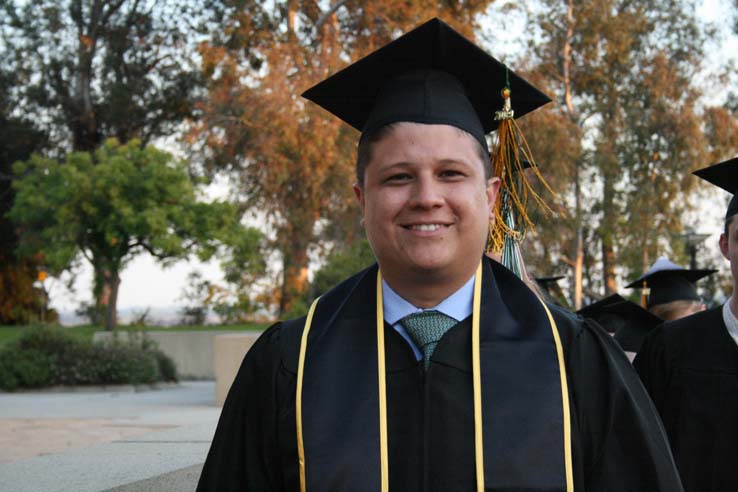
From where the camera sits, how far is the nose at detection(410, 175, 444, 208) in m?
2.17

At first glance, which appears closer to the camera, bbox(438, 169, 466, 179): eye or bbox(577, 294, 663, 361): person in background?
bbox(438, 169, 466, 179): eye

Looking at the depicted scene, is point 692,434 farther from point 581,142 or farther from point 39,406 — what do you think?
point 581,142

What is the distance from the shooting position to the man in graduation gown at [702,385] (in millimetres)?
3643

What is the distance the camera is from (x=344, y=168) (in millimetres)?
26828

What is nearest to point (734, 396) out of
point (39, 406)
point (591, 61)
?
point (39, 406)

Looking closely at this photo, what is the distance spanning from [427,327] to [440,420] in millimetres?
235

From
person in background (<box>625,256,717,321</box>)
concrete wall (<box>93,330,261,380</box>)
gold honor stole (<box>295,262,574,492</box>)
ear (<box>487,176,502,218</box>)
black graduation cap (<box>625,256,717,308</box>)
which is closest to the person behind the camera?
gold honor stole (<box>295,262,574,492</box>)

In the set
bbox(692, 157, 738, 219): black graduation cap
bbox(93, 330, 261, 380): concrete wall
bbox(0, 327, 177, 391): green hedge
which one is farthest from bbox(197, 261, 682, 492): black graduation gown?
bbox(93, 330, 261, 380): concrete wall

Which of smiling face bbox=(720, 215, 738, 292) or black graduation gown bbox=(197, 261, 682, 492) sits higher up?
smiling face bbox=(720, 215, 738, 292)

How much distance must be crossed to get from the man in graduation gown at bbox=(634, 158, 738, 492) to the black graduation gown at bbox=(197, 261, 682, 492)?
5.27 ft

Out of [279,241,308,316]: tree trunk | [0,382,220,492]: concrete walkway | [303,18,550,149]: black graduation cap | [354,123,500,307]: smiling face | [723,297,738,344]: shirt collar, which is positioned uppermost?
[279,241,308,316]: tree trunk

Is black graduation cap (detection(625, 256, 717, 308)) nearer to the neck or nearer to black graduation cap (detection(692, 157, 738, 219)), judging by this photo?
black graduation cap (detection(692, 157, 738, 219))

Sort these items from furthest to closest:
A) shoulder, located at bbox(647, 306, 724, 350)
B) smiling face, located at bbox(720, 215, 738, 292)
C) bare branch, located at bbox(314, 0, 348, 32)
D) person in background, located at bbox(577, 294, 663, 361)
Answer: bare branch, located at bbox(314, 0, 348, 32)
person in background, located at bbox(577, 294, 663, 361)
shoulder, located at bbox(647, 306, 724, 350)
smiling face, located at bbox(720, 215, 738, 292)

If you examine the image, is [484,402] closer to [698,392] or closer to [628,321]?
[698,392]
